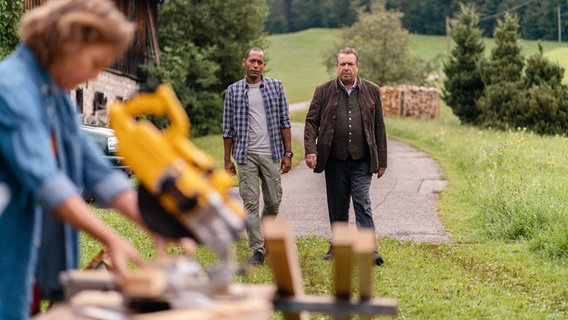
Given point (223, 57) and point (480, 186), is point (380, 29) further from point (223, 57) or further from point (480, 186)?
point (480, 186)

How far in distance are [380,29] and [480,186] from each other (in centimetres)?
3795

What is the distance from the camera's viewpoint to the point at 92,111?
2411 cm

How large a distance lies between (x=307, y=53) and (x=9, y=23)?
73847 mm

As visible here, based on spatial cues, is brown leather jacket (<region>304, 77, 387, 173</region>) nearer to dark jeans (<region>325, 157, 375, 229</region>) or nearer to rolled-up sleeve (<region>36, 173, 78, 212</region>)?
dark jeans (<region>325, 157, 375, 229</region>)

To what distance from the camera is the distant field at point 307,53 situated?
7206cm

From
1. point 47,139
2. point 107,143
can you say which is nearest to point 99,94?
point 107,143

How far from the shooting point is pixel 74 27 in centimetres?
275

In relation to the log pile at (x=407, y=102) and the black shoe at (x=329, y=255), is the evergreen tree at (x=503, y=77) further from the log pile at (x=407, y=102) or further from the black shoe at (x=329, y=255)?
the black shoe at (x=329, y=255)

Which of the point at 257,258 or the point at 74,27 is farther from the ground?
the point at 74,27

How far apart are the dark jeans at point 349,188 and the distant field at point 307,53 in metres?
52.8

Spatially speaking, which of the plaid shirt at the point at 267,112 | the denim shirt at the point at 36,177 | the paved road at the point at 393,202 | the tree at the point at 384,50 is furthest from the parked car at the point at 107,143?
the tree at the point at 384,50

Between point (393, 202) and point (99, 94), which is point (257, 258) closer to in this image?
point (393, 202)

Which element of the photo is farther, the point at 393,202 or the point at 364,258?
the point at 393,202

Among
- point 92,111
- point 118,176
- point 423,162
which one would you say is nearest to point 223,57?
point 92,111
